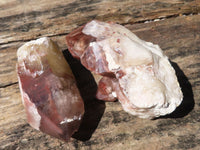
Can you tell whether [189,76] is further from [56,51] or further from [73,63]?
[56,51]

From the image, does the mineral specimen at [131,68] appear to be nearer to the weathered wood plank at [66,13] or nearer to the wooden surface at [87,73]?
the wooden surface at [87,73]

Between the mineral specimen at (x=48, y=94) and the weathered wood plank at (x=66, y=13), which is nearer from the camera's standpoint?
the mineral specimen at (x=48, y=94)

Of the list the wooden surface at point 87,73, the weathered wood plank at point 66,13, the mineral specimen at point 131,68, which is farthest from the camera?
the weathered wood plank at point 66,13

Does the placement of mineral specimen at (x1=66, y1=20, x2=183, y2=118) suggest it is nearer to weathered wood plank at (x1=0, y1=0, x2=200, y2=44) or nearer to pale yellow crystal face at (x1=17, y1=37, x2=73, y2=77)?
pale yellow crystal face at (x1=17, y1=37, x2=73, y2=77)

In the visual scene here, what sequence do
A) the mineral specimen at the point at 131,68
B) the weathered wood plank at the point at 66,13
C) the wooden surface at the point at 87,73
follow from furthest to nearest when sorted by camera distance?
1. the weathered wood plank at the point at 66,13
2. the wooden surface at the point at 87,73
3. the mineral specimen at the point at 131,68

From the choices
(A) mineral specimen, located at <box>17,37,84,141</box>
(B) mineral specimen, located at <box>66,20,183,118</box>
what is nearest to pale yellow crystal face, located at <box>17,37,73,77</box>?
(A) mineral specimen, located at <box>17,37,84,141</box>

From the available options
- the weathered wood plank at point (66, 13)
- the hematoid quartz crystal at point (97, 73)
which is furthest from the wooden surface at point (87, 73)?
the hematoid quartz crystal at point (97, 73)

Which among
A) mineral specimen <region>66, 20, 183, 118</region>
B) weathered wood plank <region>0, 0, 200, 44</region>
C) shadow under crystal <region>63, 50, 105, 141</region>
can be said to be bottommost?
shadow under crystal <region>63, 50, 105, 141</region>
